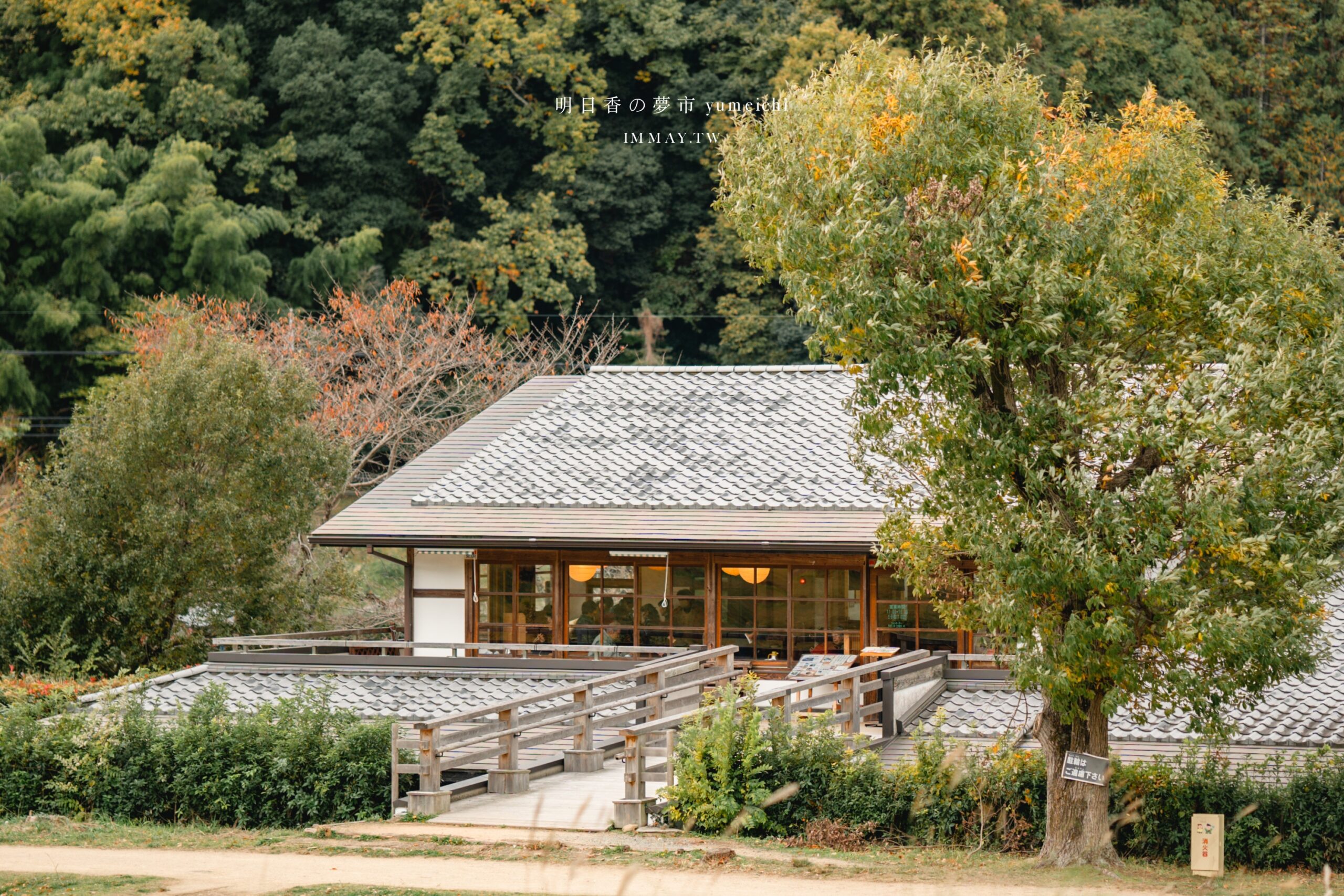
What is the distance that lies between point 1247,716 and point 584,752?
853 cm

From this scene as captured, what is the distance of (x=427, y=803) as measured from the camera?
17422 millimetres

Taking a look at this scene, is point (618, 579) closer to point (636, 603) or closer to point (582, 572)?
point (636, 603)

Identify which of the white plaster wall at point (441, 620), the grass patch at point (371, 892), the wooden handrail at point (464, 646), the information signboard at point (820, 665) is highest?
the white plaster wall at point (441, 620)

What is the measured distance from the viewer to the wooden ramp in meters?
16.6

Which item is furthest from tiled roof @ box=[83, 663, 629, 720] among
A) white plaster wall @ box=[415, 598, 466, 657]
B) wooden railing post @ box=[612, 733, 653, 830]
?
wooden railing post @ box=[612, 733, 653, 830]

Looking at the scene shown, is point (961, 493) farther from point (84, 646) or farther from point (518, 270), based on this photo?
point (518, 270)

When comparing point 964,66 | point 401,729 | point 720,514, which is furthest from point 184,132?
point 964,66

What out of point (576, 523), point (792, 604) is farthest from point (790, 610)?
point (576, 523)

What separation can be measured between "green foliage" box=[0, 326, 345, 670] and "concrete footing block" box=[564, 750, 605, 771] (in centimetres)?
967

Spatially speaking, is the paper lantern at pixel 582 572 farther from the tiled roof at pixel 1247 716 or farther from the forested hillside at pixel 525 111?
the forested hillside at pixel 525 111

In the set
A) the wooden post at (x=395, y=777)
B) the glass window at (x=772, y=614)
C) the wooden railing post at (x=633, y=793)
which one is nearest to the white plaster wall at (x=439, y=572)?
the glass window at (x=772, y=614)

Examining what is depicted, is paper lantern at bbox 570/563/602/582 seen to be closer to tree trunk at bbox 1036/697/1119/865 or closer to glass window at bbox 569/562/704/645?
glass window at bbox 569/562/704/645

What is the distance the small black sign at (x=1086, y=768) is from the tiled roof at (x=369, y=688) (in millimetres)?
8349

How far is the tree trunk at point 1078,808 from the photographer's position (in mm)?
15039
